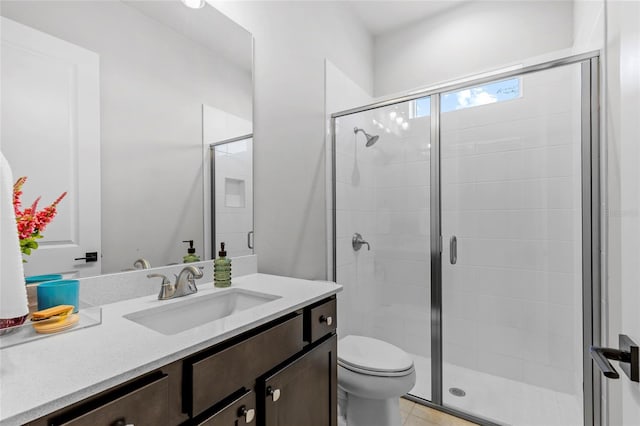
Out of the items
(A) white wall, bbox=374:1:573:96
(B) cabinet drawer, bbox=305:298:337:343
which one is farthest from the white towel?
(A) white wall, bbox=374:1:573:96

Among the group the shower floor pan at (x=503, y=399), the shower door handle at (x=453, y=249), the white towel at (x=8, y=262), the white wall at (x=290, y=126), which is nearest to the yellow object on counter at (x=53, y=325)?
the white towel at (x=8, y=262)

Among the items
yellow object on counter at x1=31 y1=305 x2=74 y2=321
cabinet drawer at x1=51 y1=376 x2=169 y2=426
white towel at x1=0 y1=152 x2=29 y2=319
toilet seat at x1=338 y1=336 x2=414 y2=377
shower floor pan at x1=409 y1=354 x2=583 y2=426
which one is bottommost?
shower floor pan at x1=409 y1=354 x2=583 y2=426

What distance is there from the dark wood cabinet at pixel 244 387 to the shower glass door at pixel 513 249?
121 centimetres

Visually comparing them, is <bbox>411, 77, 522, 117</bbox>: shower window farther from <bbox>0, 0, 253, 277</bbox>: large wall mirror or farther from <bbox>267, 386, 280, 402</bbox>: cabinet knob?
<bbox>267, 386, 280, 402</bbox>: cabinet knob

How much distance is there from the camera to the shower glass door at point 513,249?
1873 mm

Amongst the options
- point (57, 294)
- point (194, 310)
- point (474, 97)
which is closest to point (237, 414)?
point (194, 310)

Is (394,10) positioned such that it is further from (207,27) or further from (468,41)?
(207,27)

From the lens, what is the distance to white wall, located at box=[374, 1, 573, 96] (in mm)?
2227

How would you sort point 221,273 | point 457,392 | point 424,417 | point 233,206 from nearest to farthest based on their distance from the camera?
point 221,273 < point 233,206 < point 424,417 < point 457,392

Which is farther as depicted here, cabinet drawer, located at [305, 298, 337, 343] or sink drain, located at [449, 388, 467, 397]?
sink drain, located at [449, 388, 467, 397]

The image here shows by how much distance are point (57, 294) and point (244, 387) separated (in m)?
0.57

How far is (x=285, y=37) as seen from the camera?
1.91m

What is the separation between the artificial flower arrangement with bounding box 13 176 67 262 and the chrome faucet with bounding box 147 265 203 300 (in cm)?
36

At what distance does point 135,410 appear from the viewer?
2.06 feet
